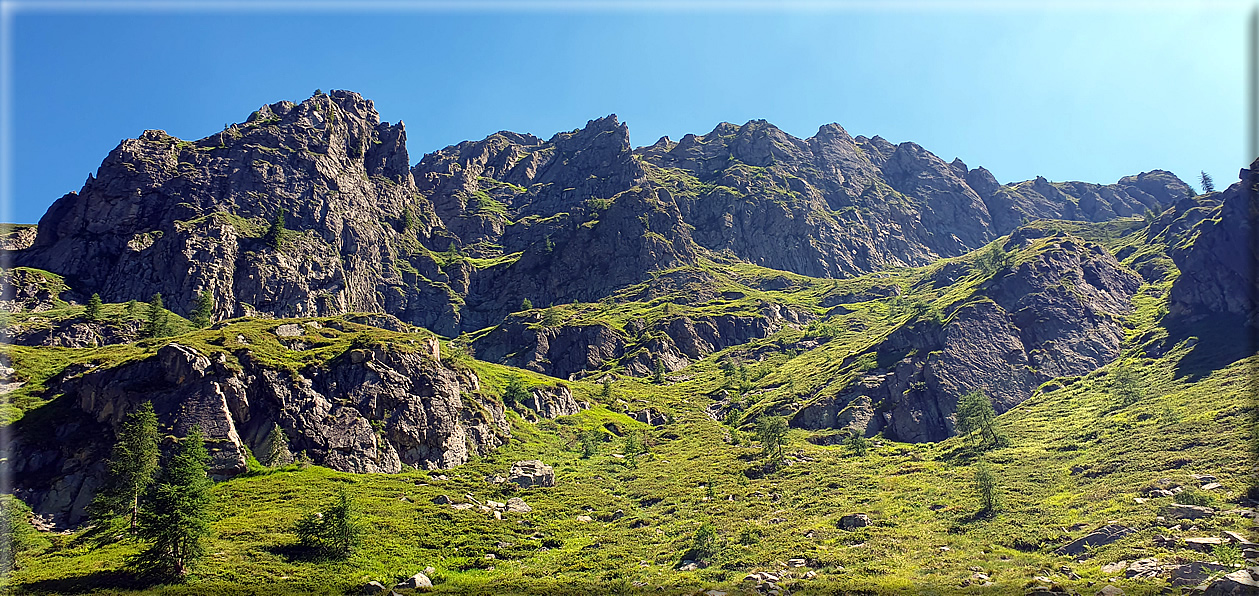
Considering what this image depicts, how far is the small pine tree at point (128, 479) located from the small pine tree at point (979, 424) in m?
120

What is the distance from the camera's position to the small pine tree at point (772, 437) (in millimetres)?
105938

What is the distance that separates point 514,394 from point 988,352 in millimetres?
111934

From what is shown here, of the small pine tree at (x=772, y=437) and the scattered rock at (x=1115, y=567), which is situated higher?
the small pine tree at (x=772, y=437)

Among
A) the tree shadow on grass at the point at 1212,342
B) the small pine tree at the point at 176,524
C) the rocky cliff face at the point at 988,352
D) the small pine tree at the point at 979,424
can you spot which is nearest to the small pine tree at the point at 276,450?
the small pine tree at the point at 176,524

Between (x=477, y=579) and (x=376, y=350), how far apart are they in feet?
201

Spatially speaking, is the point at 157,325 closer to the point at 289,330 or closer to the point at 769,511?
the point at 289,330

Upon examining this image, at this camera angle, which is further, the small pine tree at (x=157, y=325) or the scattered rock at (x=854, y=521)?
the small pine tree at (x=157, y=325)

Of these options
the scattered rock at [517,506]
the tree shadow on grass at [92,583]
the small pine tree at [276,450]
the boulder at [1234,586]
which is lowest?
the boulder at [1234,586]

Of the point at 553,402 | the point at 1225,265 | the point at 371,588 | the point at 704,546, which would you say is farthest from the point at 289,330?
the point at 1225,265

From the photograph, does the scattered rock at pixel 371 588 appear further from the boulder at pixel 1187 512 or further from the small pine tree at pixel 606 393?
the small pine tree at pixel 606 393

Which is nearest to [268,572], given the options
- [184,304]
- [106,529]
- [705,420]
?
[106,529]

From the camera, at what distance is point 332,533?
59.2 meters

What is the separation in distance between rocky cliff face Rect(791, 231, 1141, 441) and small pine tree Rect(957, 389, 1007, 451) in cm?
955

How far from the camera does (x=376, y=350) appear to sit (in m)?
104
